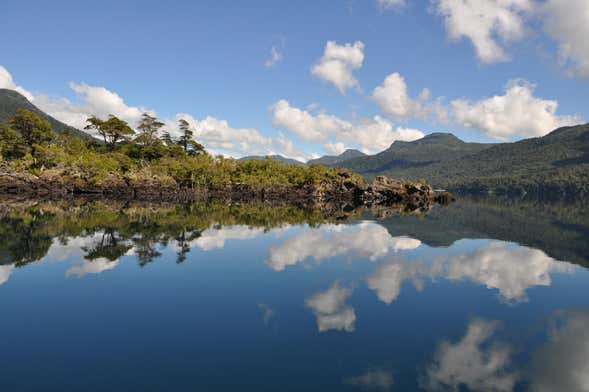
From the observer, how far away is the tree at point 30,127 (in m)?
92.8

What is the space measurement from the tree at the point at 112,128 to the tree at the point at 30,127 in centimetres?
1166

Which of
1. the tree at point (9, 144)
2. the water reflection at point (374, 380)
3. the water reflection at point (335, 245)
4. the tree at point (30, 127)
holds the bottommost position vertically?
the water reflection at point (335, 245)

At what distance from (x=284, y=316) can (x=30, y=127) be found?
11147 cm

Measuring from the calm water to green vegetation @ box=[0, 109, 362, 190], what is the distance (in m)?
67.3

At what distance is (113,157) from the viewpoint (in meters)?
99.2

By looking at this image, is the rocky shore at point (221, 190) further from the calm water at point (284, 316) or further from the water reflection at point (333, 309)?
the water reflection at point (333, 309)

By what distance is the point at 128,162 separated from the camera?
99750 mm

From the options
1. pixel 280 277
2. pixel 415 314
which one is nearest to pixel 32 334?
pixel 280 277

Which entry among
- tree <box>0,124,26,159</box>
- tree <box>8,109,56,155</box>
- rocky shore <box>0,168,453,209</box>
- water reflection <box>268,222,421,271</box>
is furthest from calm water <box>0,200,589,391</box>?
tree <box>8,109,56,155</box>

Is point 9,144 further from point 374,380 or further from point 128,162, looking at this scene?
point 374,380

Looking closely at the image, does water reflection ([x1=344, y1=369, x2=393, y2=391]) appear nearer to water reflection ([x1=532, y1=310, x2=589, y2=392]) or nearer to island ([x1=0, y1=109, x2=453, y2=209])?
water reflection ([x1=532, y1=310, x2=589, y2=392])

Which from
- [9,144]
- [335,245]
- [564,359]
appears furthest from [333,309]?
[9,144]

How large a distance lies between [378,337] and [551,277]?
17.1 metres

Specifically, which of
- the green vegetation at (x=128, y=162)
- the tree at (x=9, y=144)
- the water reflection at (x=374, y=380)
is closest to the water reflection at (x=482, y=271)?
the water reflection at (x=374, y=380)
